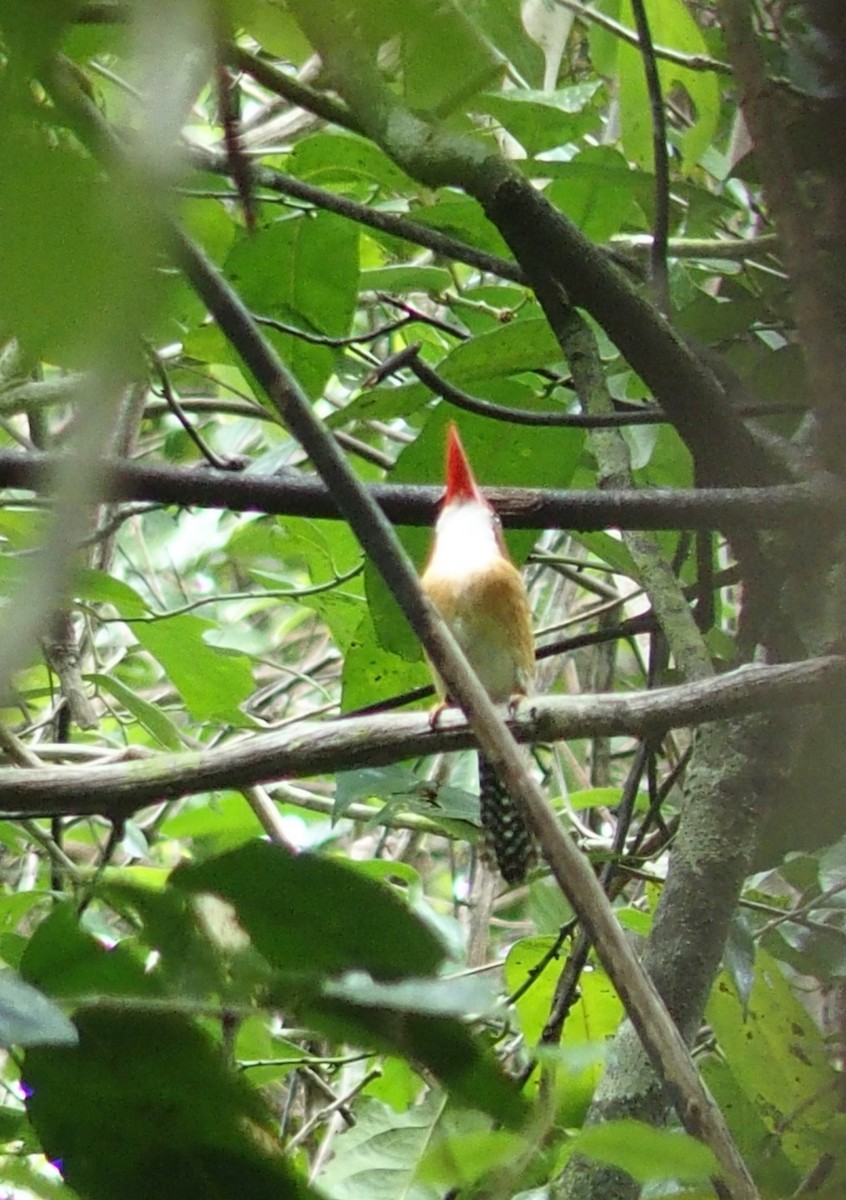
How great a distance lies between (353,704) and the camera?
1390mm

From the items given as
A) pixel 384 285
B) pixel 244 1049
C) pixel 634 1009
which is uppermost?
pixel 384 285

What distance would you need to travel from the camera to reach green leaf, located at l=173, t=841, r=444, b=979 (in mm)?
419

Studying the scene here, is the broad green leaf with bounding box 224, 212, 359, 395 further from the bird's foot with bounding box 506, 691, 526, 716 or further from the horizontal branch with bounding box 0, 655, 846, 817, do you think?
the horizontal branch with bounding box 0, 655, 846, 817

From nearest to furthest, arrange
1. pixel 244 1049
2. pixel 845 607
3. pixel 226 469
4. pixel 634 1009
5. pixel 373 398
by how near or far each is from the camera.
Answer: pixel 634 1009
pixel 845 607
pixel 244 1049
pixel 226 469
pixel 373 398

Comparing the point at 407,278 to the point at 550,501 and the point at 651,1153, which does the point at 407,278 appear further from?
the point at 651,1153

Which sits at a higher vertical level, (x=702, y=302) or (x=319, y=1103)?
(x=702, y=302)

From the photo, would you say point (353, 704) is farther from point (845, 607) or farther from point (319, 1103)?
→ point (845, 607)

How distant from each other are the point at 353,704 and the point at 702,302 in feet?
1.76

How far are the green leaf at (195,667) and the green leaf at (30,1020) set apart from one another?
1.07 metres

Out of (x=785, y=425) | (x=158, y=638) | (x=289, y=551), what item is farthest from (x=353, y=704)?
(x=785, y=425)

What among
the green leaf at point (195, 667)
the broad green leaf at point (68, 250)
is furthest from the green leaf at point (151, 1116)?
the green leaf at point (195, 667)

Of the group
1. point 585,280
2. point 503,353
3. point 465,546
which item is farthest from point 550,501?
point 465,546

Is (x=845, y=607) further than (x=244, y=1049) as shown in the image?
No

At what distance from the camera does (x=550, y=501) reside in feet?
3.09
